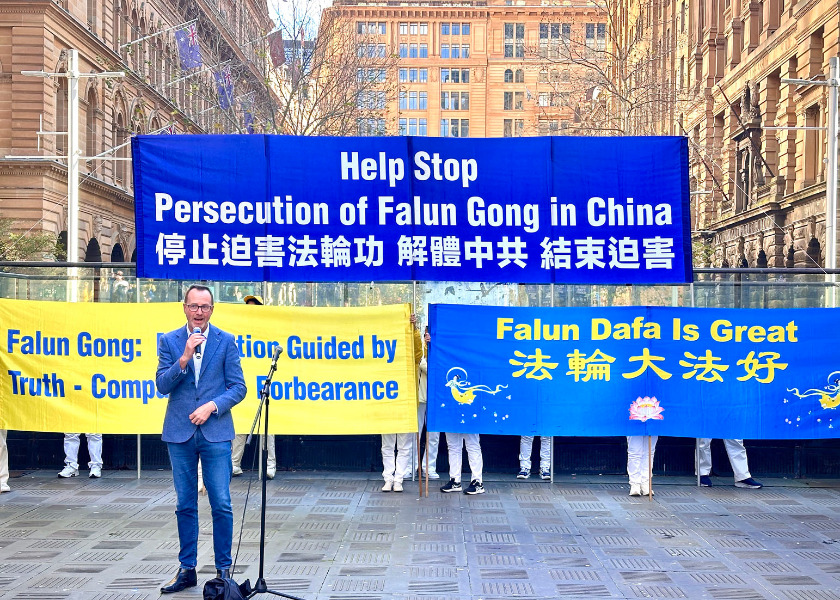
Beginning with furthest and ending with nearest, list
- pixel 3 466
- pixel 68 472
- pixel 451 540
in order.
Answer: pixel 68 472 < pixel 3 466 < pixel 451 540

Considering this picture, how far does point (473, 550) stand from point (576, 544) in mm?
924

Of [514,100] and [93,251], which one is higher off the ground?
[514,100]

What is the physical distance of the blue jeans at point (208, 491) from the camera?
6891mm

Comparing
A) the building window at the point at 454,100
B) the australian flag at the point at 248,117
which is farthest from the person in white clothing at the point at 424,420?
the building window at the point at 454,100

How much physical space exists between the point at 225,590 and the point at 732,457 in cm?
726

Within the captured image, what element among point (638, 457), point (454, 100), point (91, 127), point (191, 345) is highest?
point (454, 100)

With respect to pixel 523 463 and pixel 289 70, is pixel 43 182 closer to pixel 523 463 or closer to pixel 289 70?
pixel 289 70

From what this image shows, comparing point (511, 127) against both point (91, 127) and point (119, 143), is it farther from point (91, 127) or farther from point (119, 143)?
point (91, 127)

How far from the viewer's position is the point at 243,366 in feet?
37.9

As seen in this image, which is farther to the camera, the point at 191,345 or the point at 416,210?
the point at 416,210

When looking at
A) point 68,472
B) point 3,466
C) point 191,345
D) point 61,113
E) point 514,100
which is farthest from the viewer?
point 514,100

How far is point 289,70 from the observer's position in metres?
33.8

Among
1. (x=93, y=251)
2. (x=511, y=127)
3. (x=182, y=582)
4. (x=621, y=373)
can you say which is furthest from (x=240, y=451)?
(x=511, y=127)

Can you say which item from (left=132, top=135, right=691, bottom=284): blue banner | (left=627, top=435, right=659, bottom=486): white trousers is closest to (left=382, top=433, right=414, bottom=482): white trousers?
(left=132, top=135, right=691, bottom=284): blue banner
